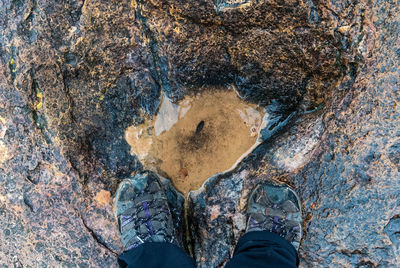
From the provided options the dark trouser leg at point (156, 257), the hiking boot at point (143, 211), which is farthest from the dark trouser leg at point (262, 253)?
the hiking boot at point (143, 211)

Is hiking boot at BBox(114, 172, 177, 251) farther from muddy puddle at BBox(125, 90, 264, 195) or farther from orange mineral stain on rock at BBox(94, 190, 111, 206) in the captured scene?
muddy puddle at BBox(125, 90, 264, 195)

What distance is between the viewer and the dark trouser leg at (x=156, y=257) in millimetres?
1817

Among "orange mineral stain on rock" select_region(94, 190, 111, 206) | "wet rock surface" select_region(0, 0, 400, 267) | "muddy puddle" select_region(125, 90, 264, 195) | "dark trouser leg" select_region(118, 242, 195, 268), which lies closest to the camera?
"wet rock surface" select_region(0, 0, 400, 267)

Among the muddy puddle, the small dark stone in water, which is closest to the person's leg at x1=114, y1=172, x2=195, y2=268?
the muddy puddle

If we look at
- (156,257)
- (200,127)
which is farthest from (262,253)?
(200,127)

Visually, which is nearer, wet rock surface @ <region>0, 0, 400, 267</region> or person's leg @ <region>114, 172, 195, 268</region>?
wet rock surface @ <region>0, 0, 400, 267</region>

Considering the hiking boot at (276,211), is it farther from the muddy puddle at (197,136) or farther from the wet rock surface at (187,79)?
the muddy puddle at (197,136)

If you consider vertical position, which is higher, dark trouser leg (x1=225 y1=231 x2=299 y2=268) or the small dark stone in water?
the small dark stone in water

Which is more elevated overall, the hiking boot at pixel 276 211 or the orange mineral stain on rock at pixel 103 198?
the orange mineral stain on rock at pixel 103 198

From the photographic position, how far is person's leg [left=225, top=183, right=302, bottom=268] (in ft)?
5.76

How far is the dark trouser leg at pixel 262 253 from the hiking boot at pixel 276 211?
64 millimetres

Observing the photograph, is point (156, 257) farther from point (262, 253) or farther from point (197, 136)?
point (197, 136)

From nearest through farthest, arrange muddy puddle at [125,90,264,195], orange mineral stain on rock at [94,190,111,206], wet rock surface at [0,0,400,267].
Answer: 1. wet rock surface at [0,0,400,267]
2. orange mineral stain on rock at [94,190,111,206]
3. muddy puddle at [125,90,264,195]

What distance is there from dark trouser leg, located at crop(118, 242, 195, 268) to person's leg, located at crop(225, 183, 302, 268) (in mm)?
263
